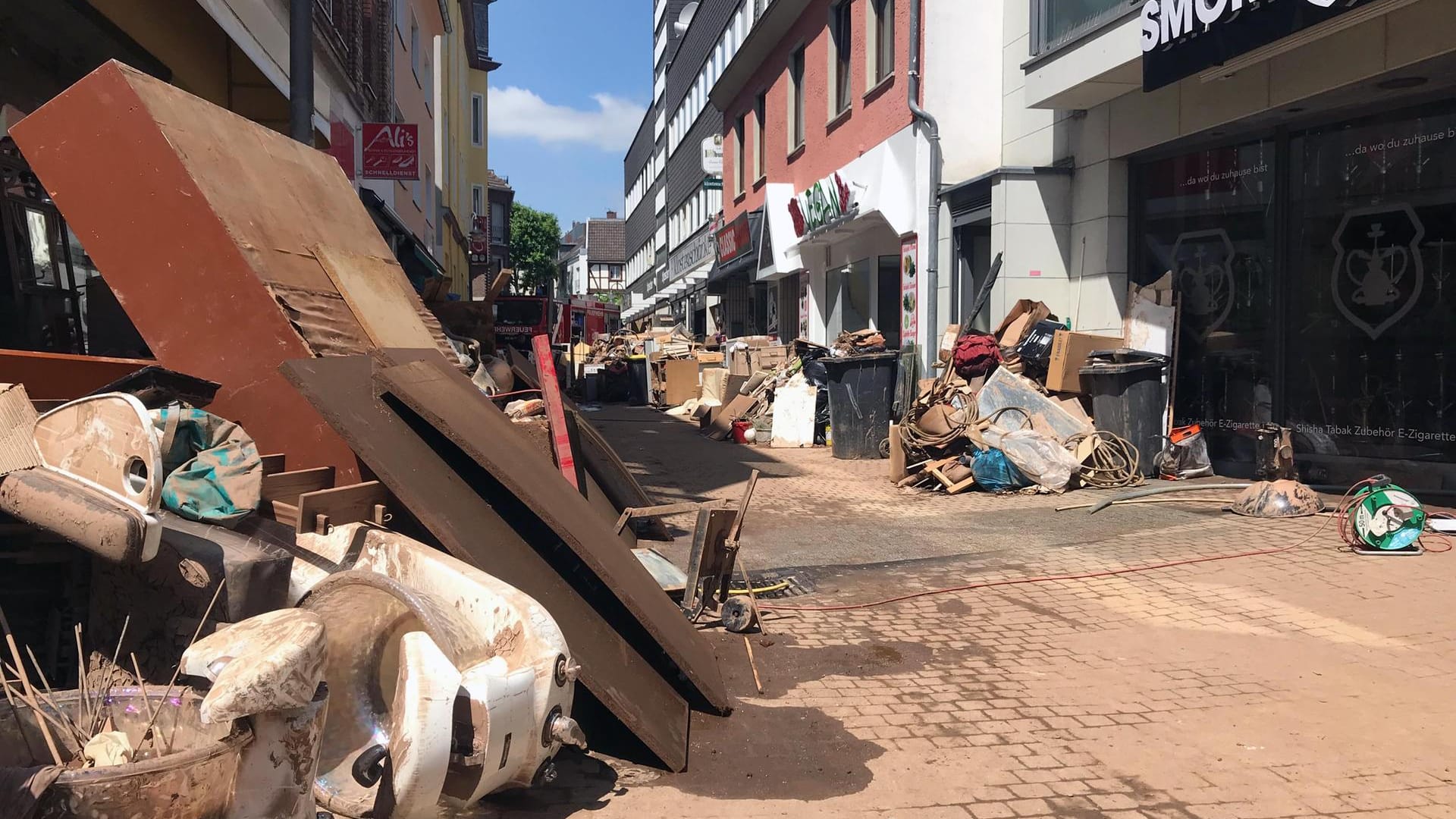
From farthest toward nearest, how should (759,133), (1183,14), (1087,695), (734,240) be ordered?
(734,240) → (759,133) → (1183,14) → (1087,695)

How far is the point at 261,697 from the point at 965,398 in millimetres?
8771

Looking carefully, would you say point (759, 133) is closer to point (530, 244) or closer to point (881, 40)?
point (881, 40)

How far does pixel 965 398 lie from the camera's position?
10109mm

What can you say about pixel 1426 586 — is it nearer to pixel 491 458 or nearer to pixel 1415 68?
pixel 1415 68

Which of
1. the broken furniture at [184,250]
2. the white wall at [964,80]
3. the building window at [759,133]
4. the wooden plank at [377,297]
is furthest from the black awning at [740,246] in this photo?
the broken furniture at [184,250]

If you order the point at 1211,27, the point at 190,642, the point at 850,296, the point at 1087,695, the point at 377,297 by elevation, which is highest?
the point at 1211,27

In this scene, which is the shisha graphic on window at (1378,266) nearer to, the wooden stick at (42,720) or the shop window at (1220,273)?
the shop window at (1220,273)

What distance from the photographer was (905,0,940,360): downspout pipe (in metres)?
12.9

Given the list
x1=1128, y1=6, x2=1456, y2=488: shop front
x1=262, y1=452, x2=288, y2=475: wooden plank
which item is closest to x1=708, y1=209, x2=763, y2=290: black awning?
x1=1128, y1=6, x2=1456, y2=488: shop front

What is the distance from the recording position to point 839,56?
1750 cm

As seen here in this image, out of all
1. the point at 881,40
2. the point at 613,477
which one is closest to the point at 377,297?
the point at 613,477

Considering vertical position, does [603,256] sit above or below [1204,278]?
above

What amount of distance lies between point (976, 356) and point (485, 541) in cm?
797

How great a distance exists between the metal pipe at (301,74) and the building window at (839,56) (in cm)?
1107
